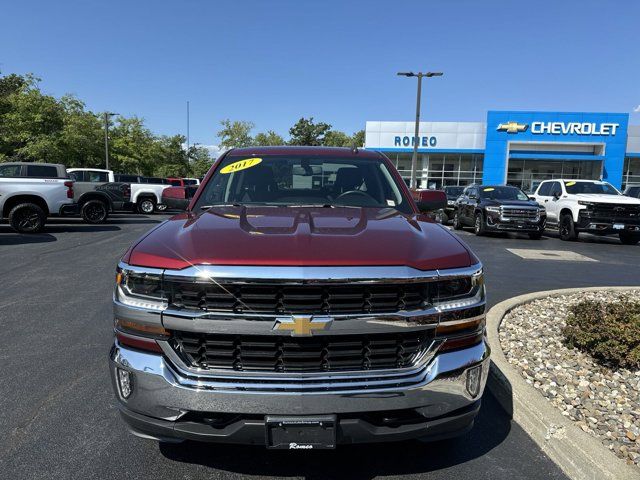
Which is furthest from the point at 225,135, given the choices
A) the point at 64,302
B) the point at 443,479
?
the point at 443,479

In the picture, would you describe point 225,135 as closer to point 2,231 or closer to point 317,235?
point 2,231

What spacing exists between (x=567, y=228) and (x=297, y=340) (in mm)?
14743

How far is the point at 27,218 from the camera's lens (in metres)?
13.5

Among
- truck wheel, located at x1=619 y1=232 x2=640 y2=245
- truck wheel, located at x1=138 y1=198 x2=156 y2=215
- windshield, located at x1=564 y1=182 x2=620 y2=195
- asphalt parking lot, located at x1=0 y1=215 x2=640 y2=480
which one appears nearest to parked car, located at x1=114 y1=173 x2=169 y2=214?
truck wheel, located at x1=138 y1=198 x2=156 y2=215

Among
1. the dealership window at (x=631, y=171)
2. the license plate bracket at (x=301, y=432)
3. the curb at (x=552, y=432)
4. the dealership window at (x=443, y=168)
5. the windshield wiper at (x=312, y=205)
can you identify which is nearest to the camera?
the license plate bracket at (x=301, y=432)

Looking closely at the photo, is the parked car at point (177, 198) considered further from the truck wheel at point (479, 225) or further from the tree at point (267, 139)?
the tree at point (267, 139)

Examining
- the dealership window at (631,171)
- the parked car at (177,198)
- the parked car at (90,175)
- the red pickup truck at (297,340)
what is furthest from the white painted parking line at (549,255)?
the dealership window at (631,171)

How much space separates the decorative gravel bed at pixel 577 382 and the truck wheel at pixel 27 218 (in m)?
13.1

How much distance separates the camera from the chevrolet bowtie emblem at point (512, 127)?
37.4 meters

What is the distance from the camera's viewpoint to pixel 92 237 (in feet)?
43.3

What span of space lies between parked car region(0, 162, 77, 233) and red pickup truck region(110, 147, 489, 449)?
520 inches

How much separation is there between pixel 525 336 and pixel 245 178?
3.12 meters

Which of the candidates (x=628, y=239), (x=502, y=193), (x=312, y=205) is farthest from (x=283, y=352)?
(x=628, y=239)

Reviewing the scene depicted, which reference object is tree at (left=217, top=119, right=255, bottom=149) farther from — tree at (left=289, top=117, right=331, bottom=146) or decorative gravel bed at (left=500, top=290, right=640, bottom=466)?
decorative gravel bed at (left=500, top=290, right=640, bottom=466)
